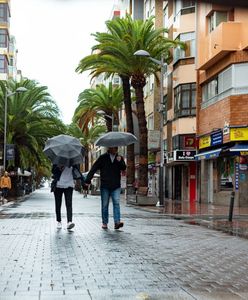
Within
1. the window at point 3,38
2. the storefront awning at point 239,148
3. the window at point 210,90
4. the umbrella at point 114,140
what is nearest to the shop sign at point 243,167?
the storefront awning at point 239,148

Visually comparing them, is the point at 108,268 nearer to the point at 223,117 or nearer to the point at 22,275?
the point at 22,275

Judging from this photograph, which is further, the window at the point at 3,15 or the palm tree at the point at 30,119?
the window at the point at 3,15

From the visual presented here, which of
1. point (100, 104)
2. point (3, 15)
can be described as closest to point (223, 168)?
point (100, 104)

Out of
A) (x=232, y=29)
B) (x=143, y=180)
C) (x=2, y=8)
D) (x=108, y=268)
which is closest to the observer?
(x=108, y=268)

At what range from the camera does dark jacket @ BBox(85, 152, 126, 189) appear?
38.9 ft

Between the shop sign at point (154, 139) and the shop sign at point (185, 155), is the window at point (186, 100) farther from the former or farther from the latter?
the shop sign at point (154, 139)

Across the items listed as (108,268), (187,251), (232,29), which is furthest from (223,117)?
(108,268)

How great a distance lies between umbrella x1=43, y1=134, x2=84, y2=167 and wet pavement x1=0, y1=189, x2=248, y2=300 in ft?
4.90

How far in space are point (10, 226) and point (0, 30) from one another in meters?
61.1

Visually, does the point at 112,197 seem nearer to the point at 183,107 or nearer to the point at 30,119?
the point at 183,107

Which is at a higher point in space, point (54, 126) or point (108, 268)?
point (54, 126)

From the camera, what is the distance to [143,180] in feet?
109

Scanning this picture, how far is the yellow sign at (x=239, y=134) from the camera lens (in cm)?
2983

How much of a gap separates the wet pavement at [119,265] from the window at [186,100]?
29.2 meters
